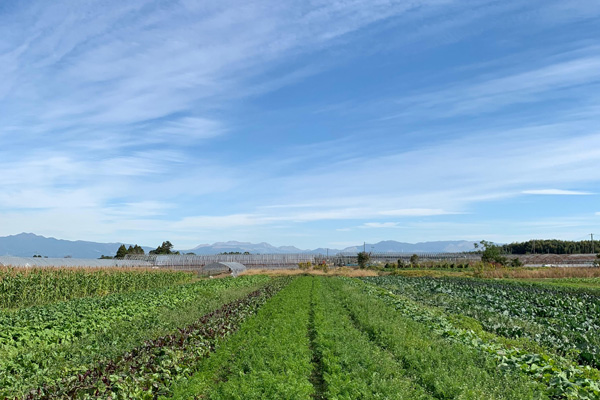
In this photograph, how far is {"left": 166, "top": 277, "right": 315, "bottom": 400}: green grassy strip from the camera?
340 inches

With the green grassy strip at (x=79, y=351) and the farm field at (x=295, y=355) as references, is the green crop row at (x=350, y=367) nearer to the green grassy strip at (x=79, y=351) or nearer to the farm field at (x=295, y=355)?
the farm field at (x=295, y=355)

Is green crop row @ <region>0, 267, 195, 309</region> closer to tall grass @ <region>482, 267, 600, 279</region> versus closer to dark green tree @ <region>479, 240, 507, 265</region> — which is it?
tall grass @ <region>482, 267, 600, 279</region>

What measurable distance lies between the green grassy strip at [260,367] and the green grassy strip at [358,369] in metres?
0.52

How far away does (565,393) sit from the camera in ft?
26.7

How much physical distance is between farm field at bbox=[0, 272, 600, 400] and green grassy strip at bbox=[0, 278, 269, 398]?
4 centimetres

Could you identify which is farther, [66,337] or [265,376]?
[66,337]

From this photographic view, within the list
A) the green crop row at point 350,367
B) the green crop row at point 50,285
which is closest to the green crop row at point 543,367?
the green crop row at point 350,367

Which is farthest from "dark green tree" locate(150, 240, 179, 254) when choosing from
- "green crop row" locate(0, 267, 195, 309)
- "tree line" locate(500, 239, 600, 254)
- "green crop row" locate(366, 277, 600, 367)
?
"tree line" locate(500, 239, 600, 254)

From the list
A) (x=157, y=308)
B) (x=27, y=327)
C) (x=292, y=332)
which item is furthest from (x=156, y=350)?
(x=157, y=308)

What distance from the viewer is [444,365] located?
10117 millimetres

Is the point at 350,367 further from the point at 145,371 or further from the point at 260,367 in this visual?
the point at 145,371

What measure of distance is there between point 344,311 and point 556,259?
83.4 metres

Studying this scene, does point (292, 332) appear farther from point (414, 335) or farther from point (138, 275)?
point (138, 275)

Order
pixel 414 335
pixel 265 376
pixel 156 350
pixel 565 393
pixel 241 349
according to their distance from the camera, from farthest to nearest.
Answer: pixel 414 335 → pixel 241 349 → pixel 156 350 → pixel 265 376 → pixel 565 393
